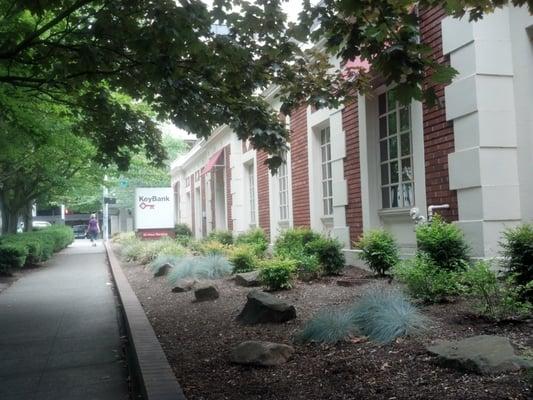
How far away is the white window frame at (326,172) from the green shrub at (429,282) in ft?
19.2

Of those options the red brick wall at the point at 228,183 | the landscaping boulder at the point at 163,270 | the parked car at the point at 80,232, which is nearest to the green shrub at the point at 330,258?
the landscaping boulder at the point at 163,270

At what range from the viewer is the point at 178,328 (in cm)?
739

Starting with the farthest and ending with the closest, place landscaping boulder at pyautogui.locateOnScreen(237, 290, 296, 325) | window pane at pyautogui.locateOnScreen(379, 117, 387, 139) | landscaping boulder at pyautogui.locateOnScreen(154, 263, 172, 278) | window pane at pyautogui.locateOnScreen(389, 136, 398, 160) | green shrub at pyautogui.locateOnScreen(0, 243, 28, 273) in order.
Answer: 1. green shrub at pyautogui.locateOnScreen(0, 243, 28, 273)
2. landscaping boulder at pyautogui.locateOnScreen(154, 263, 172, 278)
3. window pane at pyautogui.locateOnScreen(379, 117, 387, 139)
4. window pane at pyautogui.locateOnScreen(389, 136, 398, 160)
5. landscaping boulder at pyautogui.locateOnScreen(237, 290, 296, 325)

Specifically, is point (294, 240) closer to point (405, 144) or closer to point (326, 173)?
point (326, 173)

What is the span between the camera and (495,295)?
19.1 ft

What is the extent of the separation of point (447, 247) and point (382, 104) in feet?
12.1

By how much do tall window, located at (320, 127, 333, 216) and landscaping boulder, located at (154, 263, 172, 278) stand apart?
4016 mm

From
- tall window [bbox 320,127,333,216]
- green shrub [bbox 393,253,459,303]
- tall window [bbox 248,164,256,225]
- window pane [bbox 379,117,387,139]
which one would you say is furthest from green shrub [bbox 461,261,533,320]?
tall window [bbox 248,164,256,225]

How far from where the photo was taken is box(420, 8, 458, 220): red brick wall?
806 centimetres

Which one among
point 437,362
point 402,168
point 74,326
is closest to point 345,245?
point 402,168

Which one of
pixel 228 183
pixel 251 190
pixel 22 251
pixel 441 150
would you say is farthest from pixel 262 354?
pixel 228 183

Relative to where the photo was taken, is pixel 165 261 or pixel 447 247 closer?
pixel 447 247

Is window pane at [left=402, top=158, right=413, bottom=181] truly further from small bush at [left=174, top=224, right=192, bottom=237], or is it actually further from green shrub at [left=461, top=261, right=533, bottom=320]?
small bush at [left=174, top=224, right=192, bottom=237]

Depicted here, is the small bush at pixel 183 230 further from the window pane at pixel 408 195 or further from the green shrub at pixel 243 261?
the window pane at pixel 408 195
